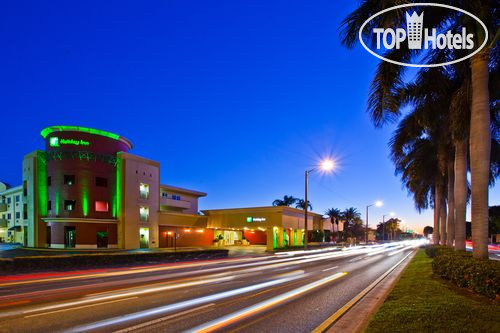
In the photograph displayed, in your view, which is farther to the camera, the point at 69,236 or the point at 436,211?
the point at 69,236

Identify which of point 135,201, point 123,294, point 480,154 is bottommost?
point 123,294

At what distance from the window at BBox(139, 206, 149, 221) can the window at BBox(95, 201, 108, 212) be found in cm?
407

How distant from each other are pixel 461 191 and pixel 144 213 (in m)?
37.4

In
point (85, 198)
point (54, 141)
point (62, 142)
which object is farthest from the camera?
point (54, 141)

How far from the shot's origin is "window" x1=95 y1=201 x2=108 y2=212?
4197 centimetres

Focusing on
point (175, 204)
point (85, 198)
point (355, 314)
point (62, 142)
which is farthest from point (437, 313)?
point (175, 204)

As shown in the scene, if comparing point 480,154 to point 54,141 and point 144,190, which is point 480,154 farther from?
point 54,141

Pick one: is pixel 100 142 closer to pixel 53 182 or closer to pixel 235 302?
pixel 53 182

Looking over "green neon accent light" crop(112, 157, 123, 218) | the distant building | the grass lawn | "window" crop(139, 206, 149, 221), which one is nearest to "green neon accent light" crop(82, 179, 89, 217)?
"green neon accent light" crop(112, 157, 123, 218)

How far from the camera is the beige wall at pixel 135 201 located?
42.8 metres

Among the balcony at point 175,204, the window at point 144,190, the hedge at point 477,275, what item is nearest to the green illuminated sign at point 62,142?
the window at point 144,190

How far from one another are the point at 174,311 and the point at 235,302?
2.00 m

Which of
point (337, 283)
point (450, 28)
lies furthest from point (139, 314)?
point (450, 28)

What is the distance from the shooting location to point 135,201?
145ft
